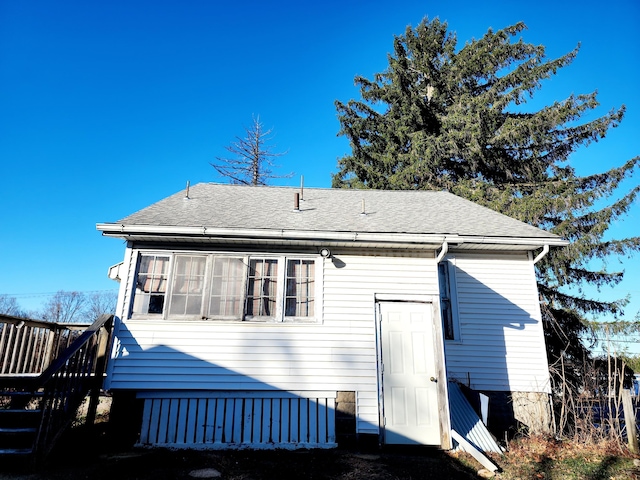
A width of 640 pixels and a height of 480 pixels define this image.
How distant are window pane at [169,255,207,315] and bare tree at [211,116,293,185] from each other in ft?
45.8

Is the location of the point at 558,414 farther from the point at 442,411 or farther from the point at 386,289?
the point at 386,289

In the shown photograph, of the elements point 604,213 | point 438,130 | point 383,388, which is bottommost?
point 383,388

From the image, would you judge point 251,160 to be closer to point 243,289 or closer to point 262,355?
point 243,289

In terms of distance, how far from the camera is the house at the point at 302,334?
18.3 feet

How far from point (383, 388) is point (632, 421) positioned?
Answer: 3.76 meters

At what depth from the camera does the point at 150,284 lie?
19.8 ft

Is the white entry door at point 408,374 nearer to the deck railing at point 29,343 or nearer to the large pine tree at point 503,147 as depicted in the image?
the deck railing at point 29,343

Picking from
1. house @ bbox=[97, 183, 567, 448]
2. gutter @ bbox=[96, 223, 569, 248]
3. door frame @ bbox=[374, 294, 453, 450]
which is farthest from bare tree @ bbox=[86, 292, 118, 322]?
door frame @ bbox=[374, 294, 453, 450]

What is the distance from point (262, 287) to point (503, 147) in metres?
13.3

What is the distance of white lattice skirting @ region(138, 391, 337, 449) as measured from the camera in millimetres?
5438

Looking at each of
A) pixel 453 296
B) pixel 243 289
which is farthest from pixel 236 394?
pixel 453 296

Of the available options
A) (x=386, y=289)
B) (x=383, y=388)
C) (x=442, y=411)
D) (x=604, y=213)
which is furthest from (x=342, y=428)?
(x=604, y=213)

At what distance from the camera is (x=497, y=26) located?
53.4 ft

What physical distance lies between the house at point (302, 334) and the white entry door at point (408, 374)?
17mm
